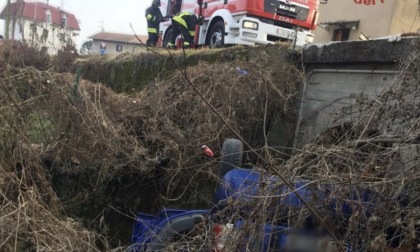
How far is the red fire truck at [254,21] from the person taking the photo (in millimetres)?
8922

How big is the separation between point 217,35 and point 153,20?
3.25m

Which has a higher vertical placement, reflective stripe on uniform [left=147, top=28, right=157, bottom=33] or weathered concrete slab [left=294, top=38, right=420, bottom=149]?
reflective stripe on uniform [left=147, top=28, right=157, bottom=33]

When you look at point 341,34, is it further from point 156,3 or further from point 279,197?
point 279,197

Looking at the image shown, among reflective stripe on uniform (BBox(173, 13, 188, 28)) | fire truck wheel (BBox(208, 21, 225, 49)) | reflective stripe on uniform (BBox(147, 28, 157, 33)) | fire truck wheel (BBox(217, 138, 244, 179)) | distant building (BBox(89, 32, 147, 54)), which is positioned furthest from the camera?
distant building (BBox(89, 32, 147, 54))

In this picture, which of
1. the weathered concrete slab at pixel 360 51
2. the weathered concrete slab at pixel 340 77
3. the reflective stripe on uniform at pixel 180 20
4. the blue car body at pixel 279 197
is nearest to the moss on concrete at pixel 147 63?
the weathered concrete slab at pixel 360 51

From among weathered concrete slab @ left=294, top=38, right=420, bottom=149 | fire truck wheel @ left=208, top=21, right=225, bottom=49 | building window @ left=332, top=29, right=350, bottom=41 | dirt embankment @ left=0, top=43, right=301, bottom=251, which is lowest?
dirt embankment @ left=0, top=43, right=301, bottom=251

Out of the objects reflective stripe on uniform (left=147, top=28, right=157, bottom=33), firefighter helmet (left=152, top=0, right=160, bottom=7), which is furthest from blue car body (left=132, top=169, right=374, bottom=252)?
firefighter helmet (left=152, top=0, right=160, bottom=7)

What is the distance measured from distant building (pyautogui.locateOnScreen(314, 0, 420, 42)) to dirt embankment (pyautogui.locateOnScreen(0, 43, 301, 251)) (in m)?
11.3

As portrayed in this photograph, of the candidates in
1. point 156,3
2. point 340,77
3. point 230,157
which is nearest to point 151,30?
point 156,3

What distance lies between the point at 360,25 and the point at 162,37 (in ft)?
31.2

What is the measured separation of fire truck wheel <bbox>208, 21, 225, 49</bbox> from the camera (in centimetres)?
962

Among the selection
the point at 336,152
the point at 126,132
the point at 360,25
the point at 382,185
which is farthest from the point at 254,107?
the point at 360,25

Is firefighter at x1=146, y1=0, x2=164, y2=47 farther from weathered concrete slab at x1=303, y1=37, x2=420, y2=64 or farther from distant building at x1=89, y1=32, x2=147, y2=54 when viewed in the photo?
distant building at x1=89, y1=32, x2=147, y2=54

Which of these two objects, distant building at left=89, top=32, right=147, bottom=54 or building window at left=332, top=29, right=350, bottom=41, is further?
distant building at left=89, top=32, right=147, bottom=54
